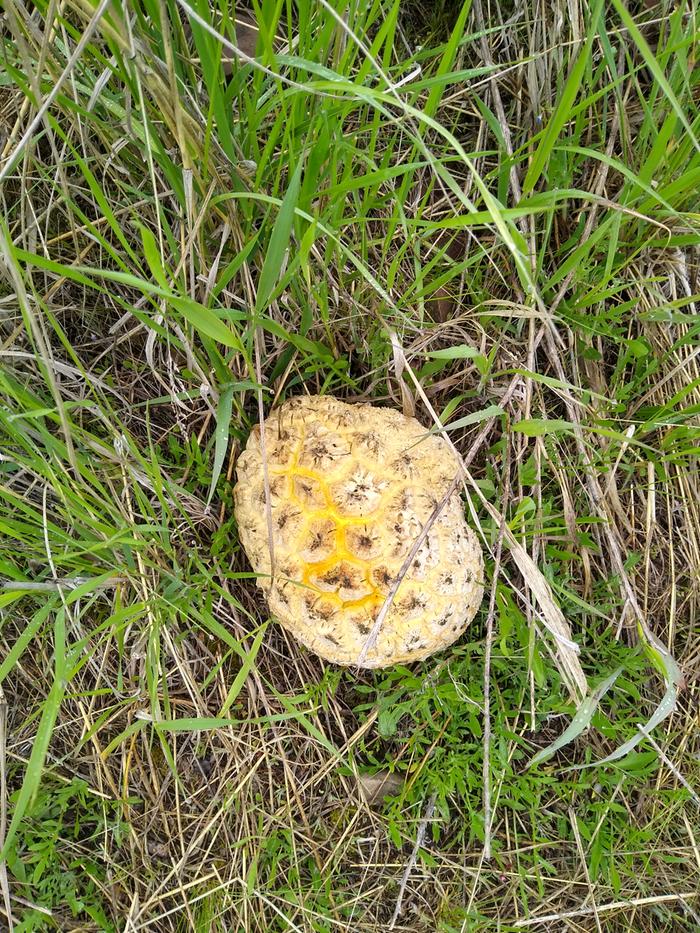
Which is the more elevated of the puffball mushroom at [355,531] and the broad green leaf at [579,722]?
the puffball mushroom at [355,531]

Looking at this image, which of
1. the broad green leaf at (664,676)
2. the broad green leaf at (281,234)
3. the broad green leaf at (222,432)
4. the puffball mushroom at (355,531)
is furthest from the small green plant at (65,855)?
the broad green leaf at (281,234)

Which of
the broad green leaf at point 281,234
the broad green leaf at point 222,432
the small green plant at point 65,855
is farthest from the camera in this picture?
the small green plant at point 65,855

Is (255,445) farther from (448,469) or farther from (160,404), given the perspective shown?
(448,469)

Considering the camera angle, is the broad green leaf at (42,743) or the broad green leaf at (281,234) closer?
the broad green leaf at (281,234)

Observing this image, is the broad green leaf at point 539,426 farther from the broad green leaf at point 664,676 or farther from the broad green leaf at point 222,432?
the broad green leaf at point 222,432

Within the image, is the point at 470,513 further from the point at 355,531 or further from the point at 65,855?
the point at 65,855

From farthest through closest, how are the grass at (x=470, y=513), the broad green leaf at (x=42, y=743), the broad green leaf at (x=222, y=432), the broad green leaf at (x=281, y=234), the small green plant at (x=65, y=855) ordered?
1. the small green plant at (x=65, y=855)
2. the grass at (x=470, y=513)
3. the broad green leaf at (x=222, y=432)
4. the broad green leaf at (x=42, y=743)
5. the broad green leaf at (x=281, y=234)

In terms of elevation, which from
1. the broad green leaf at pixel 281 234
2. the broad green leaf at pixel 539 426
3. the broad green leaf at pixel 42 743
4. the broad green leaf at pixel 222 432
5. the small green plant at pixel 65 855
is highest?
the broad green leaf at pixel 281 234
